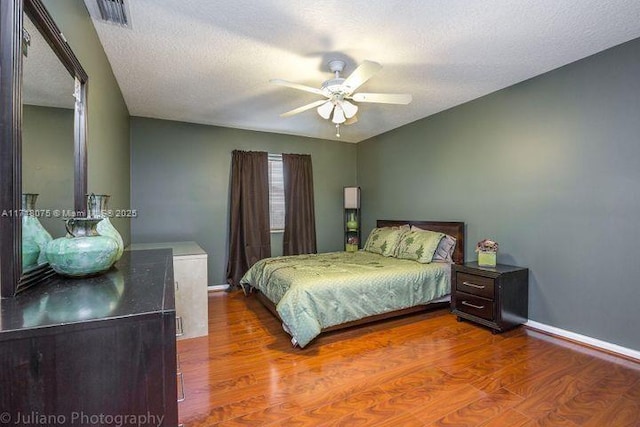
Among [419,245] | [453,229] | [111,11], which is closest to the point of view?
[111,11]

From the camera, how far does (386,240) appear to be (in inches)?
167

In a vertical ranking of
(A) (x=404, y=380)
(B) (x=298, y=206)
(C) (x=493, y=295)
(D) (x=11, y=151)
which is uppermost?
(D) (x=11, y=151)

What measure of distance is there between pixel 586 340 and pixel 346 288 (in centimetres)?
214

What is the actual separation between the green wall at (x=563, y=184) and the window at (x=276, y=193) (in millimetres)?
2503

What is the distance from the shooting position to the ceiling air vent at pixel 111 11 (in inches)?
74.4

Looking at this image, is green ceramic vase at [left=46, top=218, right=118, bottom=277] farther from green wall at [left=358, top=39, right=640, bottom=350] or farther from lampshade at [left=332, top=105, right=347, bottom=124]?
green wall at [left=358, top=39, right=640, bottom=350]

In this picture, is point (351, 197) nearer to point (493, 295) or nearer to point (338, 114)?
point (338, 114)

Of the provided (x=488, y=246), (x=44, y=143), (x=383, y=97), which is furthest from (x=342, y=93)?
(x=488, y=246)

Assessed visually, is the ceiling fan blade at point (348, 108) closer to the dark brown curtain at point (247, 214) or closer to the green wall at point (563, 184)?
the green wall at point (563, 184)

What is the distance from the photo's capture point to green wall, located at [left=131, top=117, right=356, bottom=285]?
417 centimetres

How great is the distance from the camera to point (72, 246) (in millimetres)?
1110

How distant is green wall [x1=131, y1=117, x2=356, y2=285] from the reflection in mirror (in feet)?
9.37

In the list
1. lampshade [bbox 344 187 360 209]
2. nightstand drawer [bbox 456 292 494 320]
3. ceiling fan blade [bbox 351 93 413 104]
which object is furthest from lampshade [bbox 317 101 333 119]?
lampshade [bbox 344 187 360 209]

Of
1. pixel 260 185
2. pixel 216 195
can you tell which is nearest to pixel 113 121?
pixel 216 195
